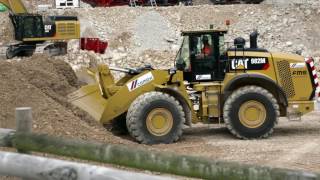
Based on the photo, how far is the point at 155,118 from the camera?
1184 centimetres

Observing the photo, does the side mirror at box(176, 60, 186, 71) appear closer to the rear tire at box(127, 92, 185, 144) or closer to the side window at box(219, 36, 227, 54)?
the side window at box(219, 36, 227, 54)

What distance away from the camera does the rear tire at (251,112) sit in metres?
12.2

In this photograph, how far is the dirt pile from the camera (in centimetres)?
995

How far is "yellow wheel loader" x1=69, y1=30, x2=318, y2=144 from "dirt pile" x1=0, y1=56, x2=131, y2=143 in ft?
1.88

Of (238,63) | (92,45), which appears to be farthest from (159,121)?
(92,45)

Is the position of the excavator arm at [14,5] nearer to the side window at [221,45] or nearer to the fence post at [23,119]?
the side window at [221,45]

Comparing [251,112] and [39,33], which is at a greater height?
[39,33]

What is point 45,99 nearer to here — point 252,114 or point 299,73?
point 252,114

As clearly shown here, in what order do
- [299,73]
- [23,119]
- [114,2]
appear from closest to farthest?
[23,119] < [299,73] < [114,2]

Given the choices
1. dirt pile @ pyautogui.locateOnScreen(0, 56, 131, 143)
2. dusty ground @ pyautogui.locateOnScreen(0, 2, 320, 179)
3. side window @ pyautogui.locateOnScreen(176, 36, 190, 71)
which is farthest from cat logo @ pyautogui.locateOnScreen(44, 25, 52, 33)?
side window @ pyautogui.locateOnScreen(176, 36, 190, 71)

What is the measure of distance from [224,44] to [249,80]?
0.87 metres

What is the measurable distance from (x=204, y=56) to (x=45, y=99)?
3311 mm

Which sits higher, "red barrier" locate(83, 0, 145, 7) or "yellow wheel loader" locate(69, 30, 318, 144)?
"red barrier" locate(83, 0, 145, 7)

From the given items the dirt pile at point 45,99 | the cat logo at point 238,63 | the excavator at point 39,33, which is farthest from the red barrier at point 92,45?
the cat logo at point 238,63
